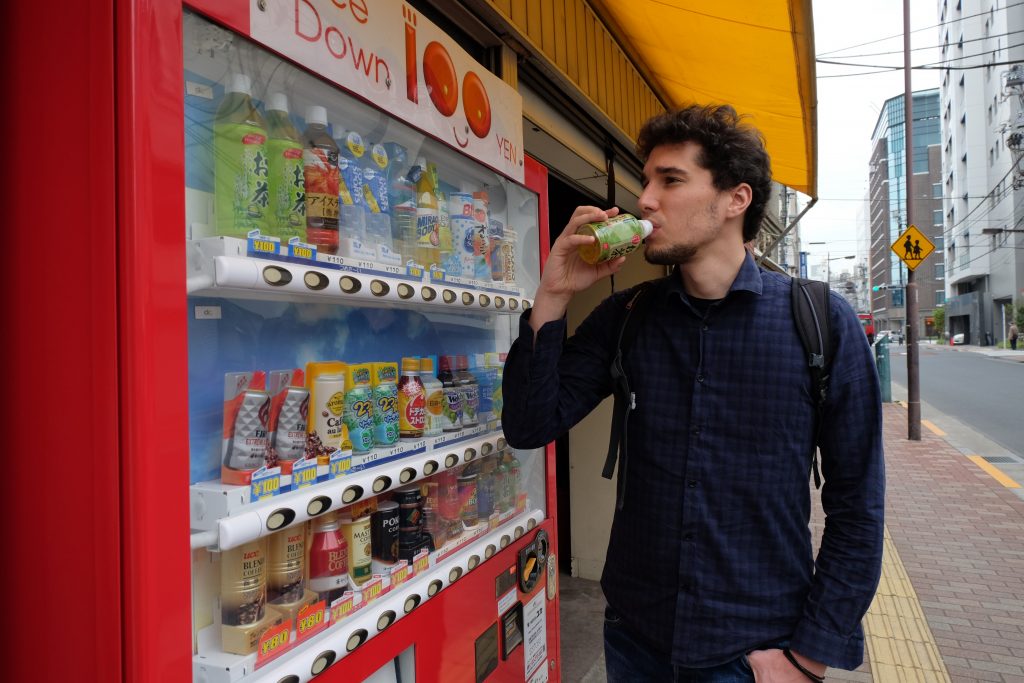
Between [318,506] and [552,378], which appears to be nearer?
[318,506]

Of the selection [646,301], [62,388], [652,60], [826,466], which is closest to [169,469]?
[62,388]

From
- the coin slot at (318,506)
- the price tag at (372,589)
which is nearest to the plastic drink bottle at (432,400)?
the price tag at (372,589)

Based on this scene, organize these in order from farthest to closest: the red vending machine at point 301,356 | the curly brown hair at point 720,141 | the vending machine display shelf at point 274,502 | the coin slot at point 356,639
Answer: the curly brown hair at point 720,141 < the coin slot at point 356,639 < the vending machine display shelf at point 274,502 < the red vending machine at point 301,356

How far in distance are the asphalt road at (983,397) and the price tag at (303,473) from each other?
31.9 feet

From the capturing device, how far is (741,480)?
4.90 feet

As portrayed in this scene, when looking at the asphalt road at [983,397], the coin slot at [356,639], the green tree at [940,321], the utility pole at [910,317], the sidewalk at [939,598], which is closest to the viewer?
the coin slot at [356,639]

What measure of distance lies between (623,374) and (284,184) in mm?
964

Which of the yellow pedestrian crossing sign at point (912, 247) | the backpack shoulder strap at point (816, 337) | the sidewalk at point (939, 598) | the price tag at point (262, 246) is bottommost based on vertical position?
the sidewalk at point (939, 598)

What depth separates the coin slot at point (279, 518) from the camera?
114cm

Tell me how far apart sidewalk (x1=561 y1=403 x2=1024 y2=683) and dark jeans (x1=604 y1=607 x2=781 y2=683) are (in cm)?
197

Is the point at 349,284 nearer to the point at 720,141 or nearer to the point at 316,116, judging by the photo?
the point at 316,116

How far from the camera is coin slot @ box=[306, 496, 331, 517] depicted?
124cm

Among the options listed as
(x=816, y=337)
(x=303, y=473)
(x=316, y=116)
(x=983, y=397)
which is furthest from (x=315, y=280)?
(x=983, y=397)

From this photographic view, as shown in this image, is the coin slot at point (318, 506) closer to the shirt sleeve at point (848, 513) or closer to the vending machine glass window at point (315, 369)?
the vending machine glass window at point (315, 369)
